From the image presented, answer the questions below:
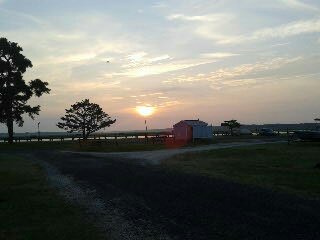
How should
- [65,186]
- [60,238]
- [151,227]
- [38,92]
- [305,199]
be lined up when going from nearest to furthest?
[60,238]
[151,227]
[305,199]
[65,186]
[38,92]

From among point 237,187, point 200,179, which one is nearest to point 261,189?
point 237,187

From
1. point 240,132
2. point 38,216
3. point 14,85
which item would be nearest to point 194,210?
point 38,216

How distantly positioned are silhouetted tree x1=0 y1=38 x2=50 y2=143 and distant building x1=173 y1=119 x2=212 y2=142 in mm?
22739

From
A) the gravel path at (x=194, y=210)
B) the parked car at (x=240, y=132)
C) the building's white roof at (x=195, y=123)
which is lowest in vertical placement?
the gravel path at (x=194, y=210)

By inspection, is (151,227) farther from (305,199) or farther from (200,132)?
(200,132)

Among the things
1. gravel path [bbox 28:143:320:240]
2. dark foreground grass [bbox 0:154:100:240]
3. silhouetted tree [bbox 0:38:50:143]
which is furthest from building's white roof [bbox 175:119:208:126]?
dark foreground grass [bbox 0:154:100:240]

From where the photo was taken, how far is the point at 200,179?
72.7ft

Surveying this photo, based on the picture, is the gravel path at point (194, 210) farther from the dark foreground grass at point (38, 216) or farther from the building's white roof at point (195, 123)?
the building's white roof at point (195, 123)

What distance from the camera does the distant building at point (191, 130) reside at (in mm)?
71875

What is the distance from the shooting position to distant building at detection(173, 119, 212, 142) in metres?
71.9

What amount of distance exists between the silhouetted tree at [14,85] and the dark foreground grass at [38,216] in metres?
45.7

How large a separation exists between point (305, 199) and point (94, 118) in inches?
2838

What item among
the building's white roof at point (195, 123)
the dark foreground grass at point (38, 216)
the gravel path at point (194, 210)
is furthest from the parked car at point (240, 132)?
the dark foreground grass at point (38, 216)

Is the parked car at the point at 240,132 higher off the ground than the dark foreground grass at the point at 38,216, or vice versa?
the parked car at the point at 240,132
